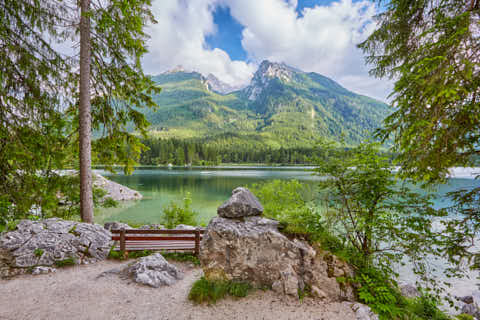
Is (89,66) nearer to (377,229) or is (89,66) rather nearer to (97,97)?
(97,97)

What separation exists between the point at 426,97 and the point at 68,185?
1058 cm

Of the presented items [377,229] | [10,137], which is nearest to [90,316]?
[10,137]

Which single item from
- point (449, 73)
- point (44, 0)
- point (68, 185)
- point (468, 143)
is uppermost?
point (44, 0)

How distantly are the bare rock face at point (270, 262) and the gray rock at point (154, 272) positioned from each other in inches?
50.5

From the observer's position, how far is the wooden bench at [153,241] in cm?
684

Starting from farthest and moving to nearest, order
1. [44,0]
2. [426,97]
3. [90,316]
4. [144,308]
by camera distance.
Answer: [44,0], [144,308], [90,316], [426,97]

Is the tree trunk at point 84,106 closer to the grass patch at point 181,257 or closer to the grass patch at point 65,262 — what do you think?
the grass patch at point 65,262

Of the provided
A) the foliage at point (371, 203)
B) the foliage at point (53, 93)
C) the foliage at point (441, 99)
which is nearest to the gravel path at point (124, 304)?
the foliage at point (371, 203)

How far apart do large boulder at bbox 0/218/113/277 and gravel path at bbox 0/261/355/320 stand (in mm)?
541

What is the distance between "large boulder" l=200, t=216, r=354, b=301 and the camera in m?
4.58

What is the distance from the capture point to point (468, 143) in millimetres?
3492

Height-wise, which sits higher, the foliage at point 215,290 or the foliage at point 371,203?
the foliage at point 371,203

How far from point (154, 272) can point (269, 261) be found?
3.09 m

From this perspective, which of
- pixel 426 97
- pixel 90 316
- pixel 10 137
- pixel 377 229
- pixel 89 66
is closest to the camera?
pixel 426 97
